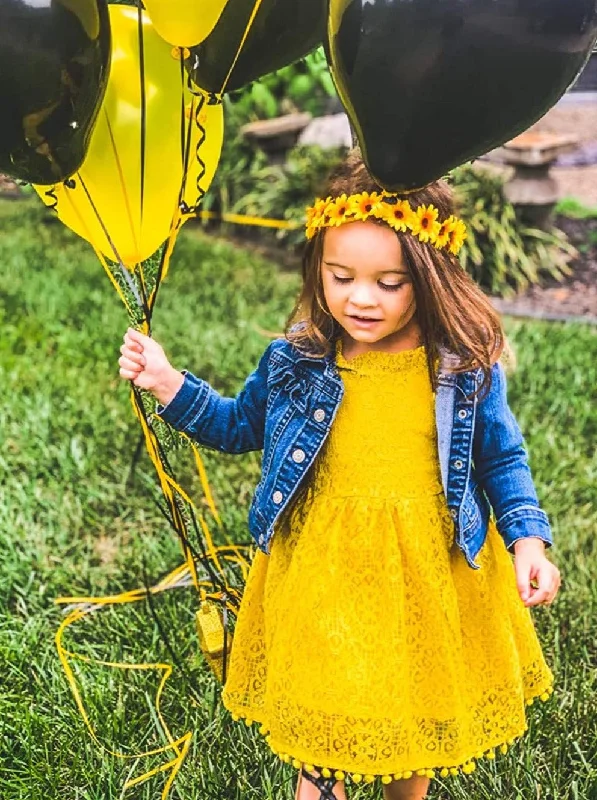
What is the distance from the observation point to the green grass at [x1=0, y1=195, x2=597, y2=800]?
6.00 feet

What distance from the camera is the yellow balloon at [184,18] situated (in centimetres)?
126

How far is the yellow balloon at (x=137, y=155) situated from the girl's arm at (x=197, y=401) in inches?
6.2

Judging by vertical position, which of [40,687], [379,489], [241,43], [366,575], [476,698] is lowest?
[40,687]

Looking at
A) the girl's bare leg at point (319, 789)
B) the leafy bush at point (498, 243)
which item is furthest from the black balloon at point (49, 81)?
the leafy bush at point (498, 243)

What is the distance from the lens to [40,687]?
2014 mm

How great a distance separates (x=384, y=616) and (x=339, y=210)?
62cm

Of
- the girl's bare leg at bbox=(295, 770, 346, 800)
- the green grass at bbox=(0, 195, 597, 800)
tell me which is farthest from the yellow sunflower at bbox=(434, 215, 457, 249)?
the green grass at bbox=(0, 195, 597, 800)

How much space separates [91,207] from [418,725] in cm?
95

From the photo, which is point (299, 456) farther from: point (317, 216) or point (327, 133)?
point (327, 133)

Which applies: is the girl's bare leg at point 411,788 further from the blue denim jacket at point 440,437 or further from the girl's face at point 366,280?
the girl's face at point 366,280

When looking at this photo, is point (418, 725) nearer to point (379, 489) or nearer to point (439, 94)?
point (379, 489)

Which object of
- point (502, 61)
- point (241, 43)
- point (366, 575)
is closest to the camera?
point (502, 61)

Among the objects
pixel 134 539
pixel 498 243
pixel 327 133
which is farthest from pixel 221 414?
pixel 327 133

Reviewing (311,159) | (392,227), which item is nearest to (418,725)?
(392,227)
